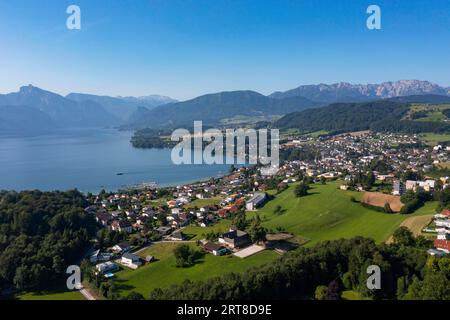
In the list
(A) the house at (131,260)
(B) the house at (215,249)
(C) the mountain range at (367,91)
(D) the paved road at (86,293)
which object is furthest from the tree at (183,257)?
(C) the mountain range at (367,91)

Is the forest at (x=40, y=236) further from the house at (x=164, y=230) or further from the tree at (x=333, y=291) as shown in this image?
the tree at (x=333, y=291)

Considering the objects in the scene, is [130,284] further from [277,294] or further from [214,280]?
[277,294]

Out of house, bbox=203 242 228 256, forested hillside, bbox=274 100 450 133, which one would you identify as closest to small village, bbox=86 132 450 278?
house, bbox=203 242 228 256

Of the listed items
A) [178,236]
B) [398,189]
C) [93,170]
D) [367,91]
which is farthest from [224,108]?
[178,236]

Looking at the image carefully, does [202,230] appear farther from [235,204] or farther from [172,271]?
[172,271]

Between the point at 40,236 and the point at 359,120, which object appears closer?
the point at 40,236

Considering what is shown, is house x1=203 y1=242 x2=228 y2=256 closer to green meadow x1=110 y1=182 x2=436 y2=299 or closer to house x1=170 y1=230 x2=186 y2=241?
green meadow x1=110 y1=182 x2=436 y2=299
